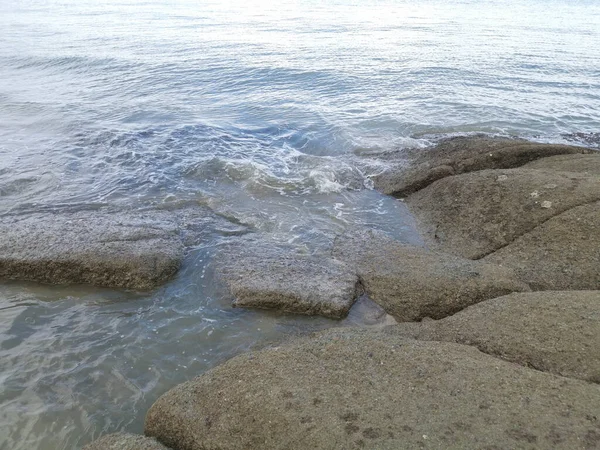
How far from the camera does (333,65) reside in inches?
820

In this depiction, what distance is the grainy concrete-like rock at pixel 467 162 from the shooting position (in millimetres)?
8883

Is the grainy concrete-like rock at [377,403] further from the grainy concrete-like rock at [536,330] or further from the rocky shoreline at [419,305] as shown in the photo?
the grainy concrete-like rock at [536,330]

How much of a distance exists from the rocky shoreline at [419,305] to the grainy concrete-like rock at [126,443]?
18mm

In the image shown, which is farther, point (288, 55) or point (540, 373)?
point (288, 55)

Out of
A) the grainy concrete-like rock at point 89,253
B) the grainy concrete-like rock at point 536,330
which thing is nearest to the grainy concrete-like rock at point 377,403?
the grainy concrete-like rock at point 536,330

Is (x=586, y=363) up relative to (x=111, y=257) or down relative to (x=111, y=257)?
up

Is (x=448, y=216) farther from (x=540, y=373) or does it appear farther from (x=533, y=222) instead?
(x=540, y=373)

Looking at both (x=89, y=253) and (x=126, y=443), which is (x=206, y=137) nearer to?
(x=89, y=253)

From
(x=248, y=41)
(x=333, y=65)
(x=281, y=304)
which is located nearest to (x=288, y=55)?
(x=333, y=65)

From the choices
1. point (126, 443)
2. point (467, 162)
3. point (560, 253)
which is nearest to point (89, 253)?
point (126, 443)

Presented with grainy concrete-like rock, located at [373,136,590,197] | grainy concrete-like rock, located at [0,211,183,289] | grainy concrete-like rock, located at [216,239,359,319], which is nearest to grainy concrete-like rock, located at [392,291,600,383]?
grainy concrete-like rock, located at [216,239,359,319]

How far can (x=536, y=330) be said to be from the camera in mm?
4387

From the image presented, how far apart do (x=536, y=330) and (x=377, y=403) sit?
6.06 ft

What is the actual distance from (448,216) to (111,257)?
16.7ft
